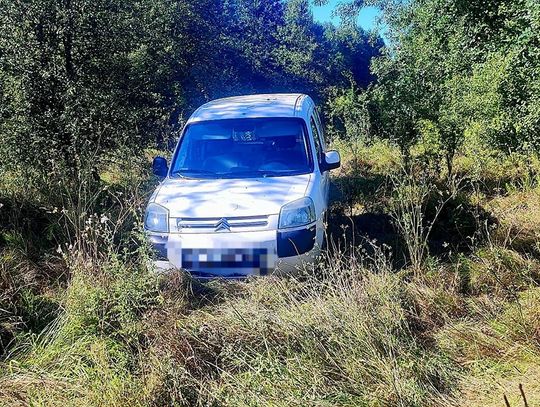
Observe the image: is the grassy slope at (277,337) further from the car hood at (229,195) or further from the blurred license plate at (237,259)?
the car hood at (229,195)

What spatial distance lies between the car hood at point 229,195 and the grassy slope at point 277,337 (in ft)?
2.19

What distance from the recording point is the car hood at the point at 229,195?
14.8ft

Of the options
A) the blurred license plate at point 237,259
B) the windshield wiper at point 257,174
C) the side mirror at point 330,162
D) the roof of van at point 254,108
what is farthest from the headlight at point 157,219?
the side mirror at point 330,162

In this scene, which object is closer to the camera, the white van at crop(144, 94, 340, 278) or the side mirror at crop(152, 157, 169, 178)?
the white van at crop(144, 94, 340, 278)

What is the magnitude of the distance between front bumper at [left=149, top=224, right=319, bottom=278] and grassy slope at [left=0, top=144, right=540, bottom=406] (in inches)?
7.6

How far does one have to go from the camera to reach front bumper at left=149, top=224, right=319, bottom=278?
4.36 metres

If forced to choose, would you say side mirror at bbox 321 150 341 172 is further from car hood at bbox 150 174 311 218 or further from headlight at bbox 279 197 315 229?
headlight at bbox 279 197 315 229

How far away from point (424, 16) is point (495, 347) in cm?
1135

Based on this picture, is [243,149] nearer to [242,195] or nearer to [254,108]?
[254,108]

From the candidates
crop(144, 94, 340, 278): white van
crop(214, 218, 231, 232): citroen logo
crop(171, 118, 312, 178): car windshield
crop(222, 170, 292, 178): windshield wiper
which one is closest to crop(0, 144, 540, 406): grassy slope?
crop(144, 94, 340, 278): white van

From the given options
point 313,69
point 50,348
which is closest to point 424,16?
point 50,348

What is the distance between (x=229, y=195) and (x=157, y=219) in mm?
714

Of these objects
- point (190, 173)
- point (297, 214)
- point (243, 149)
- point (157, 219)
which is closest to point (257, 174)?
point (243, 149)

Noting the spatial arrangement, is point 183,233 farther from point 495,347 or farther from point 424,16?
point 424,16
